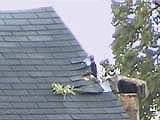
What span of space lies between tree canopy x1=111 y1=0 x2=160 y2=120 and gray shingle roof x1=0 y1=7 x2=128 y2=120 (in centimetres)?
917

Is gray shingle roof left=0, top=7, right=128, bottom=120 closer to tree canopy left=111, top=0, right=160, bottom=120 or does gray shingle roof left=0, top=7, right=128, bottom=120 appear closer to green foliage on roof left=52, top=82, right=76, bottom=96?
green foliage on roof left=52, top=82, right=76, bottom=96

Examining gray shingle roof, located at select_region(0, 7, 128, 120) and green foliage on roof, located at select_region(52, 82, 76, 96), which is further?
green foliage on roof, located at select_region(52, 82, 76, 96)

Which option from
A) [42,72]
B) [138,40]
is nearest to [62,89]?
[42,72]

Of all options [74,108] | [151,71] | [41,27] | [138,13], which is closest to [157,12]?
[138,13]

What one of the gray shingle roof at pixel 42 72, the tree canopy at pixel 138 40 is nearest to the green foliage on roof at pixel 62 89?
the gray shingle roof at pixel 42 72

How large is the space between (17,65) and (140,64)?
10523 mm

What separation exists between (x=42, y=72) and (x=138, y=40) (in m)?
11.1

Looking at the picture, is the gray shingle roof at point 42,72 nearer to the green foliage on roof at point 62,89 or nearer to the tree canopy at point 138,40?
the green foliage on roof at point 62,89

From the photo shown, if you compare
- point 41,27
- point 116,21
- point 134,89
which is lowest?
point 134,89

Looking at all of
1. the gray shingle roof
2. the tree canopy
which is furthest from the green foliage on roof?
the tree canopy

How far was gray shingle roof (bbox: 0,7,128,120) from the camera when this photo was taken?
29.2 feet

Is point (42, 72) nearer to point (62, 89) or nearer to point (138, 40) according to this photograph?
point (62, 89)

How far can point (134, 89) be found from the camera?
9.93 metres

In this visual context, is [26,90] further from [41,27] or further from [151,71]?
[151,71]
